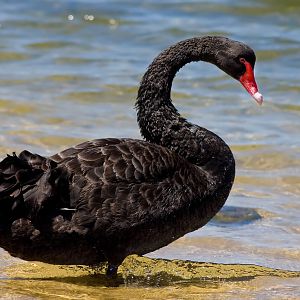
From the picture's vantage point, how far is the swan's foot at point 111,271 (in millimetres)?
5232

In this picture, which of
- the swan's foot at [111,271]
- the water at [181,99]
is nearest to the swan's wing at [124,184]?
the swan's foot at [111,271]

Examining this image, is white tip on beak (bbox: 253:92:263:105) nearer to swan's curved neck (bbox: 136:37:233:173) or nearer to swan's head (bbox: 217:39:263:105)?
swan's head (bbox: 217:39:263:105)

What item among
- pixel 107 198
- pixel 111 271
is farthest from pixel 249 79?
pixel 111 271

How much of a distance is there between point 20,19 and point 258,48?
3834 millimetres

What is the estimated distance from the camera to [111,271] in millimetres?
5266

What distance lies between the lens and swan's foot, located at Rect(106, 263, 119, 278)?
523 centimetres

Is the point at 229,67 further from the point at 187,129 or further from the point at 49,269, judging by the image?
the point at 49,269

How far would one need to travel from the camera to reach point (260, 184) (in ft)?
23.8

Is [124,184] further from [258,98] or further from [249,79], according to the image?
[249,79]

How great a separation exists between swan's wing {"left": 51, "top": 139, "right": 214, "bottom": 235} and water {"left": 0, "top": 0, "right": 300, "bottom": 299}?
0.40 metres

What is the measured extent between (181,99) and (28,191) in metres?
5.03

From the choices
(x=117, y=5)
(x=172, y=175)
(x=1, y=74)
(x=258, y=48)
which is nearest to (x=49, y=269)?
(x=172, y=175)

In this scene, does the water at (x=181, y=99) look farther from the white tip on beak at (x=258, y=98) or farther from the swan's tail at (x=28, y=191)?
the white tip on beak at (x=258, y=98)

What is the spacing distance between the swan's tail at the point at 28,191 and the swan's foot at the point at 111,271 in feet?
1.79
